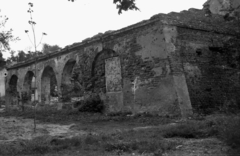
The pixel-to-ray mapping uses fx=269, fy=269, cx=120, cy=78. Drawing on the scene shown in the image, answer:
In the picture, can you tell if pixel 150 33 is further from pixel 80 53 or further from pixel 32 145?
pixel 32 145

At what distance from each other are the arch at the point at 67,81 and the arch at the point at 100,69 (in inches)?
82.4

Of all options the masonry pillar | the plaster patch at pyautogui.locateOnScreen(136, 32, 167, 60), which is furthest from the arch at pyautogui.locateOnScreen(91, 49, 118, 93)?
the masonry pillar

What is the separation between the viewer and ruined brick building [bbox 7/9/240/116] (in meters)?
9.78

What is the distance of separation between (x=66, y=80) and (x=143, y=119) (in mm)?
6905

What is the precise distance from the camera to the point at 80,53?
13.6m

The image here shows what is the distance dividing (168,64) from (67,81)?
7.15 metres

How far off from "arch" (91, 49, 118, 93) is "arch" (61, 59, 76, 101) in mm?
2093

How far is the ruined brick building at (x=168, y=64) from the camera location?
9781 millimetres

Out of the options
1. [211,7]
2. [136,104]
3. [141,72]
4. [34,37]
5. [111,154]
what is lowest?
[111,154]

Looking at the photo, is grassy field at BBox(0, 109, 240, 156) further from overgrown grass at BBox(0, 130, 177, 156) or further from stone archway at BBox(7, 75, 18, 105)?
stone archway at BBox(7, 75, 18, 105)

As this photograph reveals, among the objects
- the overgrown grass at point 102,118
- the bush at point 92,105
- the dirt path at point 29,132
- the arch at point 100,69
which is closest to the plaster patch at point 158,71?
the overgrown grass at point 102,118

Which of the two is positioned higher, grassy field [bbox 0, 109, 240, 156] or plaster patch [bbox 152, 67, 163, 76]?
plaster patch [bbox 152, 67, 163, 76]

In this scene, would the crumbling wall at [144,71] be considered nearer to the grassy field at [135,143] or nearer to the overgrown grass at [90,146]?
Result: the grassy field at [135,143]

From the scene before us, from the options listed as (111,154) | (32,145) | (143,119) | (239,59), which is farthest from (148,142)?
(239,59)
